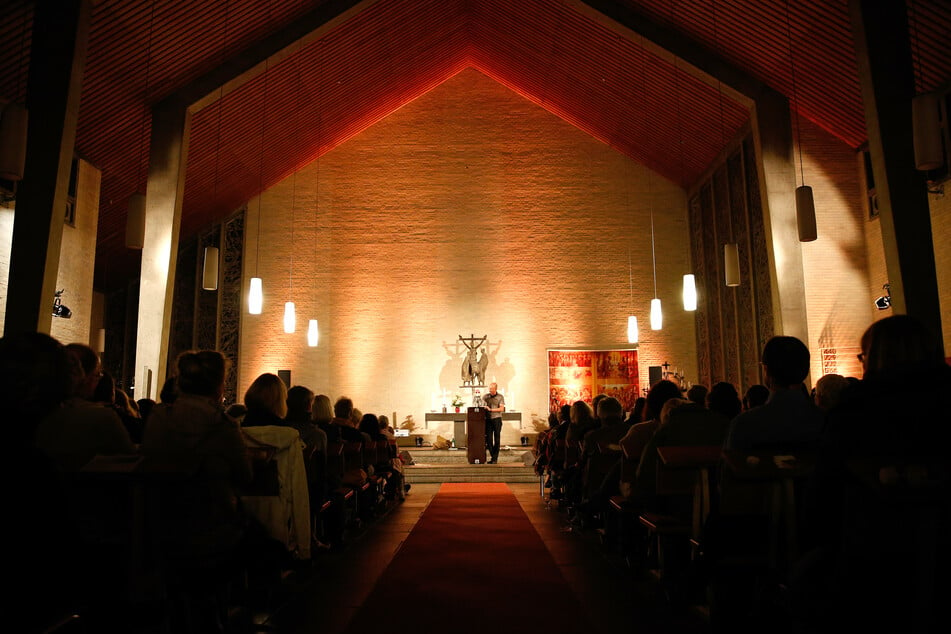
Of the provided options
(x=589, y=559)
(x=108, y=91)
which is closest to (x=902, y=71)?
(x=589, y=559)

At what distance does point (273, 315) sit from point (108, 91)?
5.76 meters

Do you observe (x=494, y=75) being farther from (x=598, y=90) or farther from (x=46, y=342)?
(x=46, y=342)

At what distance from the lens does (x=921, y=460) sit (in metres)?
1.57

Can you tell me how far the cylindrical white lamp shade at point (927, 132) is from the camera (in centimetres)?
529

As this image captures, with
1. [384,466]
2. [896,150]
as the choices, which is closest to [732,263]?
[896,150]

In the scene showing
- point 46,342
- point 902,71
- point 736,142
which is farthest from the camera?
point 736,142

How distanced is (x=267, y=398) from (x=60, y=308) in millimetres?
6783

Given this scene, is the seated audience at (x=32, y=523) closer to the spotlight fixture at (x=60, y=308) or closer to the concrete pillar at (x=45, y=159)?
the concrete pillar at (x=45, y=159)

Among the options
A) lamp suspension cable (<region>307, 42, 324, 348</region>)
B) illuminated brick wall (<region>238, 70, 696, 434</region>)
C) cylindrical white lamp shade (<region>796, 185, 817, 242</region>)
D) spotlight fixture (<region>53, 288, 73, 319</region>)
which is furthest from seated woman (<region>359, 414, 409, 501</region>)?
illuminated brick wall (<region>238, 70, 696, 434</region>)

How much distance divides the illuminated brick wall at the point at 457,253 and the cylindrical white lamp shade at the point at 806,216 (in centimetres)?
605

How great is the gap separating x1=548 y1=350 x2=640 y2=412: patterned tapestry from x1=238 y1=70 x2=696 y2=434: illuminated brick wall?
18 centimetres

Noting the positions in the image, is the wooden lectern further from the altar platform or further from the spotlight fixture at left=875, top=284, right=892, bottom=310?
the spotlight fixture at left=875, top=284, right=892, bottom=310

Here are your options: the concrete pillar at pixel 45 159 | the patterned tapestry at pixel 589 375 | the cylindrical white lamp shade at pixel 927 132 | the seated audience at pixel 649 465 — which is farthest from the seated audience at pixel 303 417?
the patterned tapestry at pixel 589 375

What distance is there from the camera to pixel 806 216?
7.40 m
